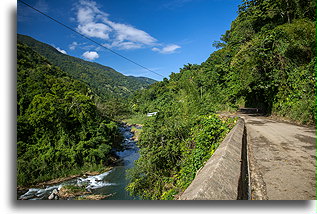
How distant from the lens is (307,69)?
22.4 ft

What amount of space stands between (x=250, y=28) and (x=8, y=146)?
544 inches

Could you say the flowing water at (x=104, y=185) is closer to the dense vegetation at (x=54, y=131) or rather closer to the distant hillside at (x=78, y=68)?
the dense vegetation at (x=54, y=131)

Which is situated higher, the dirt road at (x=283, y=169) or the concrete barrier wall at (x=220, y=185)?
the concrete barrier wall at (x=220, y=185)

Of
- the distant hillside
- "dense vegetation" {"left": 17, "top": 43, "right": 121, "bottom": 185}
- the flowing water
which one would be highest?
the distant hillside

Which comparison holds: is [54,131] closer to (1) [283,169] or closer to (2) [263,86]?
(2) [263,86]

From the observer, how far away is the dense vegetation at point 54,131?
1451 cm

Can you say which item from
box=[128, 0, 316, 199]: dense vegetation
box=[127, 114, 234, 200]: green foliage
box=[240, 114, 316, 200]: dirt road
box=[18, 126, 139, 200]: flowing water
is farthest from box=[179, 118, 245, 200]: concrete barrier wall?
box=[18, 126, 139, 200]: flowing water

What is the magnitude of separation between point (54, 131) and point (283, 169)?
21.1 meters

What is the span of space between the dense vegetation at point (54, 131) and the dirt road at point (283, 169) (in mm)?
15279

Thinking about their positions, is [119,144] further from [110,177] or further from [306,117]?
[306,117]

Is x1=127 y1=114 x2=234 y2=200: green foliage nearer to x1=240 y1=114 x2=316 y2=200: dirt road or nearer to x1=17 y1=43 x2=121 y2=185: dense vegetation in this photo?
x1=240 y1=114 x2=316 y2=200: dirt road

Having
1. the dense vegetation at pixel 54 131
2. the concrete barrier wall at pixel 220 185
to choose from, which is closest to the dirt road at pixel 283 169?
the concrete barrier wall at pixel 220 185

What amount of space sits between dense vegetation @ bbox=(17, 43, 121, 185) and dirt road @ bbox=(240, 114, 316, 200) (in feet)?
50.1

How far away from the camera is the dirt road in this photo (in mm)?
1982
